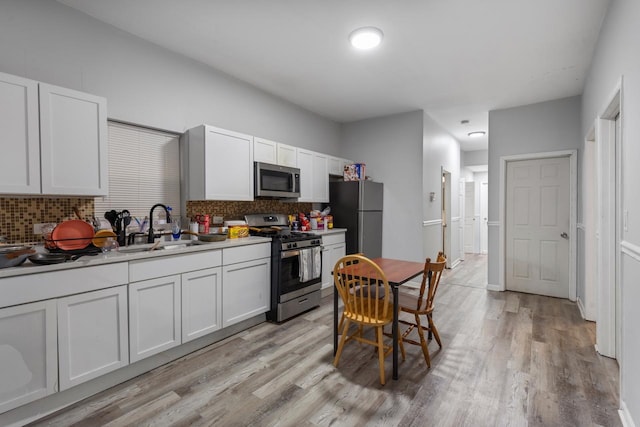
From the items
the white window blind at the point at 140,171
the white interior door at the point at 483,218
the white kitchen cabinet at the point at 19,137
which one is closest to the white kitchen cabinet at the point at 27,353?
the white kitchen cabinet at the point at 19,137

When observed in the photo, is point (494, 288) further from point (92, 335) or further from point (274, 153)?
point (92, 335)

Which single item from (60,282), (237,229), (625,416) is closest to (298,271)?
(237,229)

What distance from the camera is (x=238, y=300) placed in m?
2.99

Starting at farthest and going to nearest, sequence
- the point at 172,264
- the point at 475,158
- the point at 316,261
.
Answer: the point at 475,158 → the point at 316,261 → the point at 172,264

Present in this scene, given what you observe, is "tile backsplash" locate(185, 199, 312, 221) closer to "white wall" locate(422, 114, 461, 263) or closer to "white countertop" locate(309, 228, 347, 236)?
"white countertop" locate(309, 228, 347, 236)

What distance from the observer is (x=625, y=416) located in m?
1.75

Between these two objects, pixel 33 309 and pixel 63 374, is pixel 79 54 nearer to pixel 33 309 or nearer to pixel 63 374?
pixel 33 309

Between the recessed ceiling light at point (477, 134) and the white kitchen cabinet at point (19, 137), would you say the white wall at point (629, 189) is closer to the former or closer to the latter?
the white kitchen cabinet at point (19, 137)

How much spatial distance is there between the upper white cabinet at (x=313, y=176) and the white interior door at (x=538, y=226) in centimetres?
281

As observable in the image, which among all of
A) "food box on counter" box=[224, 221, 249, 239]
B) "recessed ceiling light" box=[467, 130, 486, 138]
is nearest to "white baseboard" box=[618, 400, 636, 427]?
A: "food box on counter" box=[224, 221, 249, 239]

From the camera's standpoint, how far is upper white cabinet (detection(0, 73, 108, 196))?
74.5 inches

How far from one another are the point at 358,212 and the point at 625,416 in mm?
3302

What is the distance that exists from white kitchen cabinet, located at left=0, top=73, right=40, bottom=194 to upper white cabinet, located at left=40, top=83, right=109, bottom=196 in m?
0.04

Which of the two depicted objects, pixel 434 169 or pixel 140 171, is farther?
pixel 434 169
